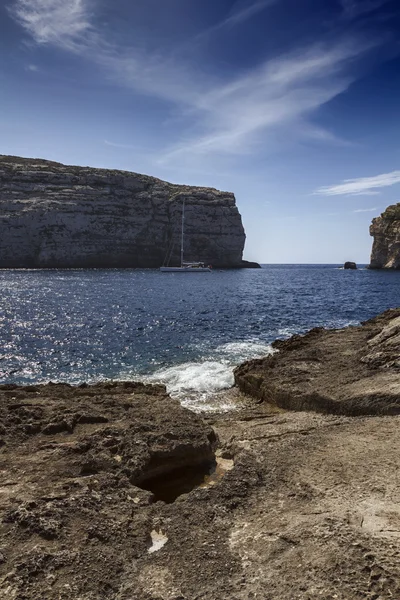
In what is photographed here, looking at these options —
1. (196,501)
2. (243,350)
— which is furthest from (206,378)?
(196,501)

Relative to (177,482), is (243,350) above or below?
below

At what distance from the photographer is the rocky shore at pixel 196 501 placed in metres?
4.80

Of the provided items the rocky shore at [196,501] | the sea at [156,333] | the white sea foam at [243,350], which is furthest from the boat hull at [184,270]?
the rocky shore at [196,501]

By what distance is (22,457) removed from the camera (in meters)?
8.02

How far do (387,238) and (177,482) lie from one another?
455 feet

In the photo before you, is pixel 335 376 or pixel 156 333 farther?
pixel 156 333

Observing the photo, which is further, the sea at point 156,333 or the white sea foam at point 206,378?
the sea at point 156,333

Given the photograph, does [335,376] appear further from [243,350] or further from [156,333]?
[156,333]

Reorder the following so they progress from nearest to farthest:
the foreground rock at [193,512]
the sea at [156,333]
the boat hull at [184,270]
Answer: the foreground rock at [193,512]
the sea at [156,333]
the boat hull at [184,270]

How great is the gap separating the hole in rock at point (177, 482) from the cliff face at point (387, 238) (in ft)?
433

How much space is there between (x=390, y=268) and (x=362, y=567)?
144m

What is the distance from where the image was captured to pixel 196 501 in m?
6.61

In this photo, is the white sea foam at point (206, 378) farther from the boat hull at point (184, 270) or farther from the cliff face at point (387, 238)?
the cliff face at point (387, 238)

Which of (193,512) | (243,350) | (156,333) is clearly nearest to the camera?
(193,512)
